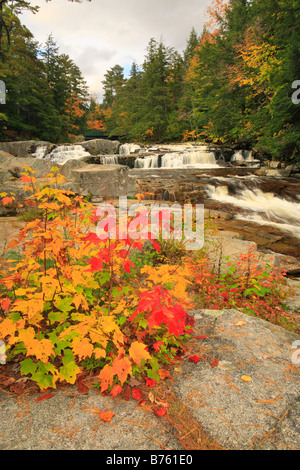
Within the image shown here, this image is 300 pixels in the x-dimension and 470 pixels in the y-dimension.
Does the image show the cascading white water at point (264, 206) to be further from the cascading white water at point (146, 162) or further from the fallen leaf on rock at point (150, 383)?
the cascading white water at point (146, 162)

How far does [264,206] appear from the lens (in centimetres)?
905

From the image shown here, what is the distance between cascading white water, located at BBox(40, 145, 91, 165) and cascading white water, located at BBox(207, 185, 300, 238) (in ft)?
42.1

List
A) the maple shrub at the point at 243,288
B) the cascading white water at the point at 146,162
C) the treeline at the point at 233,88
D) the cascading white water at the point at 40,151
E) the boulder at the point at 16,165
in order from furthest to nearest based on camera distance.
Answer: the cascading white water at the point at 40,151 → the cascading white water at the point at 146,162 → the treeline at the point at 233,88 → the boulder at the point at 16,165 → the maple shrub at the point at 243,288

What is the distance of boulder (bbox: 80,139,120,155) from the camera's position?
21.8 meters

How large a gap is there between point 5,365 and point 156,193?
8351 mm

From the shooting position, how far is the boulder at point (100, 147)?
71.4ft

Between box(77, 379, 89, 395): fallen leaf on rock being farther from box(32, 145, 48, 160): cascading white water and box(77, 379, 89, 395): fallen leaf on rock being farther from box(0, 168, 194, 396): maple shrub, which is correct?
box(32, 145, 48, 160): cascading white water

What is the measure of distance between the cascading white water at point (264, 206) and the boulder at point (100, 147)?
15.1 m

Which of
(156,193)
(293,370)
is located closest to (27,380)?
(293,370)

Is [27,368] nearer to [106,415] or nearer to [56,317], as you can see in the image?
[56,317]

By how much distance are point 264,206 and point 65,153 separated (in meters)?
16.0

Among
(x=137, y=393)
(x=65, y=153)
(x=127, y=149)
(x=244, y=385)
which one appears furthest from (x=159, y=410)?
(x=127, y=149)

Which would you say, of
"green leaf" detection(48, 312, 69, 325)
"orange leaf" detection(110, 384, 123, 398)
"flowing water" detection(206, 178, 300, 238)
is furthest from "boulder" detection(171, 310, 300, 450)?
"flowing water" detection(206, 178, 300, 238)

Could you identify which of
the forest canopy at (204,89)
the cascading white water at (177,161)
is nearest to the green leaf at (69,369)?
the forest canopy at (204,89)
